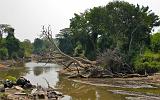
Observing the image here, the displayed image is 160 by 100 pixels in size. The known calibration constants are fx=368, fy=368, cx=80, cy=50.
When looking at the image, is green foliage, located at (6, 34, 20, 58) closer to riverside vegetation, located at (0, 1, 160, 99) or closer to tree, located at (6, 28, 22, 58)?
tree, located at (6, 28, 22, 58)

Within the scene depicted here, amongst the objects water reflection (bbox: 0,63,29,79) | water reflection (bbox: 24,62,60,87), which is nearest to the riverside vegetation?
water reflection (bbox: 24,62,60,87)

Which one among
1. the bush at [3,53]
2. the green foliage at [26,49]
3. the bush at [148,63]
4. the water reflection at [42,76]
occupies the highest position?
the green foliage at [26,49]

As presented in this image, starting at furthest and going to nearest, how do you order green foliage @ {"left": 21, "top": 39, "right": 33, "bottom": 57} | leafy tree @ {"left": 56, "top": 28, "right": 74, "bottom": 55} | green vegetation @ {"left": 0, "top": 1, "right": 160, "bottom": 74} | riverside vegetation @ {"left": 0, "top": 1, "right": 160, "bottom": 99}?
green foliage @ {"left": 21, "top": 39, "right": 33, "bottom": 57} → leafy tree @ {"left": 56, "top": 28, "right": 74, "bottom": 55} → green vegetation @ {"left": 0, "top": 1, "right": 160, "bottom": 74} → riverside vegetation @ {"left": 0, "top": 1, "right": 160, "bottom": 99}

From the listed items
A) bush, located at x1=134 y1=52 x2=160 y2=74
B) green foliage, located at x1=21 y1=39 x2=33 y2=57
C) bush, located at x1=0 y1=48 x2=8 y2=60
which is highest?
green foliage, located at x1=21 y1=39 x2=33 y2=57

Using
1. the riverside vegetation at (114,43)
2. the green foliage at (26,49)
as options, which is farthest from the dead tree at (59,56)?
the green foliage at (26,49)

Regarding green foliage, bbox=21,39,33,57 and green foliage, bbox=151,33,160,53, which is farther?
green foliage, bbox=21,39,33,57

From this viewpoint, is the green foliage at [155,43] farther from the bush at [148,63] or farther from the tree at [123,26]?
the bush at [148,63]

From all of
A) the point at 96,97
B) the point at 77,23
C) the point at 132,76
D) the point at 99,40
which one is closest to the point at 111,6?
the point at 99,40

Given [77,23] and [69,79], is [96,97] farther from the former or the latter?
[77,23]

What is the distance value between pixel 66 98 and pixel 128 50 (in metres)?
30.0

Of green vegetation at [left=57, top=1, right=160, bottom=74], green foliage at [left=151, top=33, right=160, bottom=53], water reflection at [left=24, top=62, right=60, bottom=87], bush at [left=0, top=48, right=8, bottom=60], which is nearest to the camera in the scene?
water reflection at [left=24, top=62, right=60, bottom=87]

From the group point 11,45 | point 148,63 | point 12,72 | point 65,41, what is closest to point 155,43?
point 148,63

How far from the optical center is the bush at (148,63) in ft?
168

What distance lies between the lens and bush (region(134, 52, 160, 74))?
5116 cm
